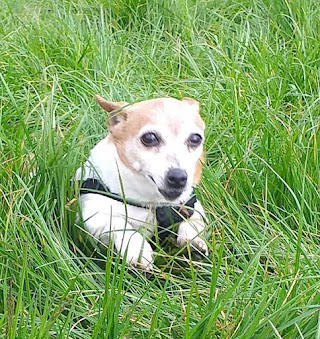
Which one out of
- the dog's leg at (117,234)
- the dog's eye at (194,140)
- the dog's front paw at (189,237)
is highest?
the dog's eye at (194,140)

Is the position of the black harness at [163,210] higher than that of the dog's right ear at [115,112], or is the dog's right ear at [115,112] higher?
the dog's right ear at [115,112]

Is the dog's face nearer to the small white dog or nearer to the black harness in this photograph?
the small white dog

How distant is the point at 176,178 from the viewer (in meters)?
2.45

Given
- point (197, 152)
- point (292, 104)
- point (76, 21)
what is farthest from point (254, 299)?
point (76, 21)

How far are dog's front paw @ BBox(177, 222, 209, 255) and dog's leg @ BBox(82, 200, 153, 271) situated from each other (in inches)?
5.5

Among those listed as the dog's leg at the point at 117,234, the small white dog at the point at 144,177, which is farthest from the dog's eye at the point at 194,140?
the dog's leg at the point at 117,234

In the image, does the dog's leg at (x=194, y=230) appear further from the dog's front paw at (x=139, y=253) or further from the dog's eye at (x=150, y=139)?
the dog's eye at (x=150, y=139)

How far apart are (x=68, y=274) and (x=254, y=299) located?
24.9 inches

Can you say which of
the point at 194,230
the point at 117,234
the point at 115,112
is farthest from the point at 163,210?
the point at 115,112

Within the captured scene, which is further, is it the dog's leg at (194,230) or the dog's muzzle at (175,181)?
the dog's leg at (194,230)

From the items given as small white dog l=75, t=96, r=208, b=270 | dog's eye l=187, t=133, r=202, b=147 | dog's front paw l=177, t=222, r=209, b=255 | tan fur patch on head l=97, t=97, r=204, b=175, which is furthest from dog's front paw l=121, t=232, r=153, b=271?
dog's eye l=187, t=133, r=202, b=147

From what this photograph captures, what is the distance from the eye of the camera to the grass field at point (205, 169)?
6.86ft

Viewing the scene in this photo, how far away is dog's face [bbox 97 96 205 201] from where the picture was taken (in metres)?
2.50

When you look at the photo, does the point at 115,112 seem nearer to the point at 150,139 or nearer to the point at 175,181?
the point at 150,139
